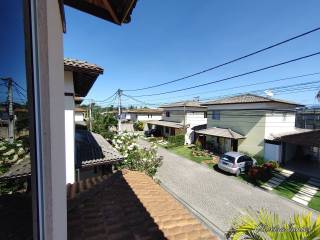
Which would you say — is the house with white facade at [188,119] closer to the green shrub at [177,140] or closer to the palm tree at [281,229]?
the green shrub at [177,140]

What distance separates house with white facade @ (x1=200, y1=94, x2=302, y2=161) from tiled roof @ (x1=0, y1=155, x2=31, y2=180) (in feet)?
67.6

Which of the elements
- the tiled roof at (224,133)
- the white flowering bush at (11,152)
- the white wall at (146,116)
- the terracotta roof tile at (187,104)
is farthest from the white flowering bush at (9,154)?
the white wall at (146,116)

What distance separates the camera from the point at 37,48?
1.25 metres

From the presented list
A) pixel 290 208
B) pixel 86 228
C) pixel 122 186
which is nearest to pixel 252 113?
pixel 290 208

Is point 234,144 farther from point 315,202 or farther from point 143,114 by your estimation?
point 143,114

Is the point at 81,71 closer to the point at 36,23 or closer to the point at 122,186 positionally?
the point at 122,186

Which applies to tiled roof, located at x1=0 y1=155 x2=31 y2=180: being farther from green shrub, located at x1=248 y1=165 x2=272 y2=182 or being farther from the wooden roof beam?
green shrub, located at x1=248 y1=165 x2=272 y2=182

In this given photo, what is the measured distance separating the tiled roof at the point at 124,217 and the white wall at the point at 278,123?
1738 cm

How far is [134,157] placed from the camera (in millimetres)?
11883

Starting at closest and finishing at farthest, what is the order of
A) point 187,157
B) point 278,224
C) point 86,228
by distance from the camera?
point 86,228 < point 278,224 < point 187,157

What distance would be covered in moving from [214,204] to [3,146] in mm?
12480

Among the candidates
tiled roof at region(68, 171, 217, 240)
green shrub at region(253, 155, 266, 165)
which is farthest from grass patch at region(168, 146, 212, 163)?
tiled roof at region(68, 171, 217, 240)

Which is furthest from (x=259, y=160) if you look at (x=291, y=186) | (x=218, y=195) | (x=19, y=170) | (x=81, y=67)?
(x=19, y=170)

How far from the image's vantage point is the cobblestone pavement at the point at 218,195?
11.0 m
